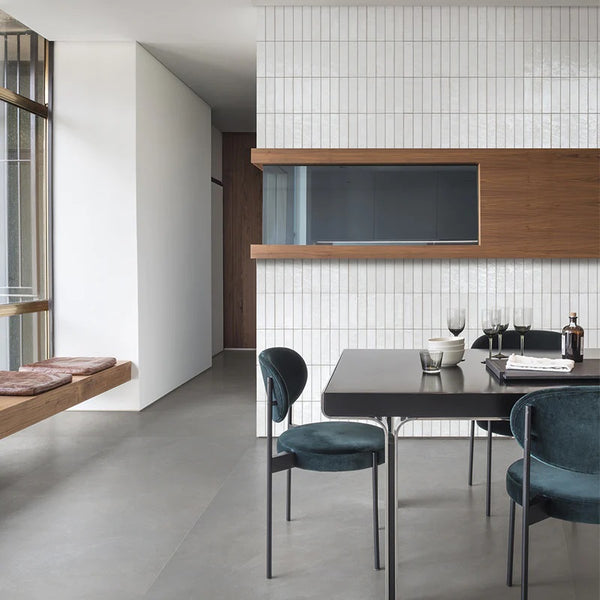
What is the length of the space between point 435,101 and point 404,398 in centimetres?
A: 321

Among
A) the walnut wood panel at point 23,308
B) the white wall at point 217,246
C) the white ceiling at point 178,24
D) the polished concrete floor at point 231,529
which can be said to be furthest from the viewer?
the white wall at point 217,246

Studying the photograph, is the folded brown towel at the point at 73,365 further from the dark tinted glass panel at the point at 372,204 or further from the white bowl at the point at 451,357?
the white bowl at the point at 451,357

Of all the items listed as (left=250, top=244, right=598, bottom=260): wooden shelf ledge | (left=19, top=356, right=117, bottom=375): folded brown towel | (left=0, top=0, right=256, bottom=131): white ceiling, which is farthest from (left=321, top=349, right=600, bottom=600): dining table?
(left=0, top=0, right=256, bottom=131): white ceiling

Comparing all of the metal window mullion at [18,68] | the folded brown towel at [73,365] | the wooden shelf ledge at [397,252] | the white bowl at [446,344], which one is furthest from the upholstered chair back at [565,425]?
the metal window mullion at [18,68]

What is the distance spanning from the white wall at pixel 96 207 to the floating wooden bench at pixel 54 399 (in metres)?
0.37

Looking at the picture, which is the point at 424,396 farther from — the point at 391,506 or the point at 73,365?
the point at 73,365

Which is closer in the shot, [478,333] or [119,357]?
[478,333]

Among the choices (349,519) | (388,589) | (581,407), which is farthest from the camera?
(349,519)

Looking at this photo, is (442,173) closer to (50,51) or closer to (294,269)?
(294,269)

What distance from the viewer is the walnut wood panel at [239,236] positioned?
10484 millimetres

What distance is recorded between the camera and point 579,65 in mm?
4781

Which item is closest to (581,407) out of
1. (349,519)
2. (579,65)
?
(349,519)

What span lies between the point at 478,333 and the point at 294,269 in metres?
1.34

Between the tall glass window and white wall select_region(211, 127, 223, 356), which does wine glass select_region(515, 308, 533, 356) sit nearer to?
the tall glass window
